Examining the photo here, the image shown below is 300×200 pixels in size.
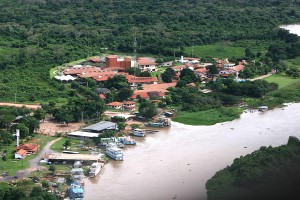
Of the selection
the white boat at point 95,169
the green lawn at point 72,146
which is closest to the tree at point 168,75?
the green lawn at point 72,146

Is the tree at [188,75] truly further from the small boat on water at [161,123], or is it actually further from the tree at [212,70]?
the small boat on water at [161,123]

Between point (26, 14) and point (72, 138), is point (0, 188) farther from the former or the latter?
point (26, 14)

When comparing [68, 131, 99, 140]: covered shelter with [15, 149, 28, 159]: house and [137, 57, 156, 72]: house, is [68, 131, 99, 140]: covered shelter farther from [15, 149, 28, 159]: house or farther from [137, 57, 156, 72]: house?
[137, 57, 156, 72]: house

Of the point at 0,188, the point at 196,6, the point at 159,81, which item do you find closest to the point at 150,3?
the point at 196,6

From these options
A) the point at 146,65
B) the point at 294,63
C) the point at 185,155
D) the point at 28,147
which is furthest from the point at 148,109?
the point at 294,63

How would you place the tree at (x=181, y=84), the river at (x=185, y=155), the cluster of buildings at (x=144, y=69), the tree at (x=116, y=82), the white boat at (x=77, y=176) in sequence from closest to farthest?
the river at (x=185, y=155) → the white boat at (x=77, y=176) → the cluster of buildings at (x=144, y=69) → the tree at (x=116, y=82) → the tree at (x=181, y=84)

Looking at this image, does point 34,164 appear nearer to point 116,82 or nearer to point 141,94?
point 141,94

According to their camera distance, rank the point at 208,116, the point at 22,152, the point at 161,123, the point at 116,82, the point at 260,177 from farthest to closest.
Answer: the point at 116,82, the point at 208,116, the point at 161,123, the point at 22,152, the point at 260,177
